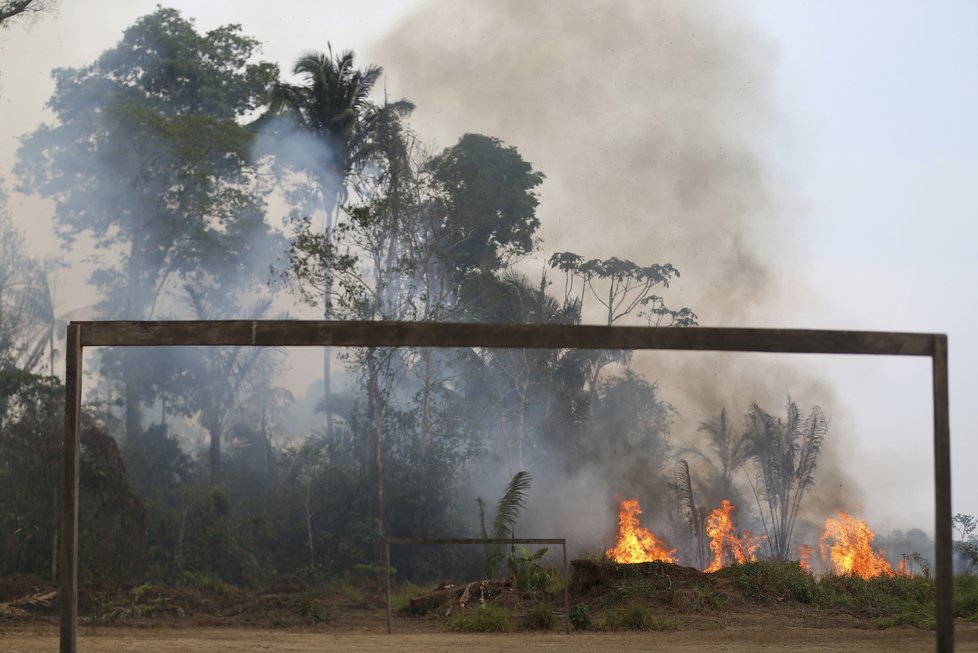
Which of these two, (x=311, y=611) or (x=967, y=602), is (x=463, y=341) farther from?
(x=967, y=602)

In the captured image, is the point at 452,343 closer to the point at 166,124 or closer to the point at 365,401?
the point at 365,401

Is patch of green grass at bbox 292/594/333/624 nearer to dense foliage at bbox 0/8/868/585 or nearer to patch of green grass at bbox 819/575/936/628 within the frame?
patch of green grass at bbox 819/575/936/628

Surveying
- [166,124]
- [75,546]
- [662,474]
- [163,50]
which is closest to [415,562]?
[662,474]

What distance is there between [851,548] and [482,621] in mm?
16650

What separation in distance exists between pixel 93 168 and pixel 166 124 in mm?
2916

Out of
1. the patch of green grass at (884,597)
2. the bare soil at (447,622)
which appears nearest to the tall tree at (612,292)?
the bare soil at (447,622)

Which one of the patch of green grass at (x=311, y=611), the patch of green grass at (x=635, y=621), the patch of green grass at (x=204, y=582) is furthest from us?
the patch of green grass at (x=204, y=582)

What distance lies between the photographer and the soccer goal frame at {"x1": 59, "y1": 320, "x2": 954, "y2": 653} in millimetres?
8016

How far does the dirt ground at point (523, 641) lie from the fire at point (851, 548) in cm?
1175

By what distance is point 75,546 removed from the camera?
8.03 m

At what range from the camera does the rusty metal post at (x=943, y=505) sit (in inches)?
326

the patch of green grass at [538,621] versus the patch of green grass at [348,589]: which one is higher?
the patch of green grass at [538,621]

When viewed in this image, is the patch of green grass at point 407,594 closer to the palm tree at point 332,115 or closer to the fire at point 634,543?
the fire at point 634,543

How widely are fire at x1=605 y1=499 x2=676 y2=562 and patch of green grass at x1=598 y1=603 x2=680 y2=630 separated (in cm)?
994
